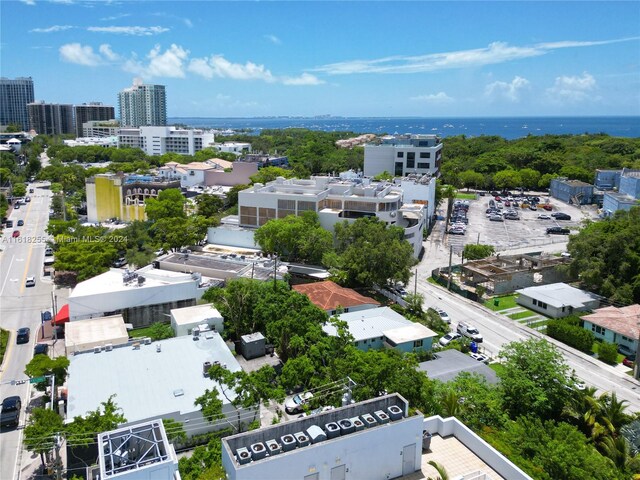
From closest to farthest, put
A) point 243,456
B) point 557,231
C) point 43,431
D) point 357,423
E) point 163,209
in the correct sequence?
point 243,456 < point 357,423 < point 43,431 < point 163,209 < point 557,231

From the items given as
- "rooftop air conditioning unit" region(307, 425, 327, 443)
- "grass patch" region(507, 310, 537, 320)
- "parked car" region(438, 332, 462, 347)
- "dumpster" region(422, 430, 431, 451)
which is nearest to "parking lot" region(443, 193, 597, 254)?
"grass patch" region(507, 310, 537, 320)

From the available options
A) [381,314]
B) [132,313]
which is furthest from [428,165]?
[132,313]

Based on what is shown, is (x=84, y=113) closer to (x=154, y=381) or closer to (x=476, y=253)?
(x=476, y=253)

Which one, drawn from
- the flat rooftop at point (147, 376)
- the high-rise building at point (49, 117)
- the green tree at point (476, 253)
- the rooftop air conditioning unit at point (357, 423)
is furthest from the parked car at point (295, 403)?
the high-rise building at point (49, 117)

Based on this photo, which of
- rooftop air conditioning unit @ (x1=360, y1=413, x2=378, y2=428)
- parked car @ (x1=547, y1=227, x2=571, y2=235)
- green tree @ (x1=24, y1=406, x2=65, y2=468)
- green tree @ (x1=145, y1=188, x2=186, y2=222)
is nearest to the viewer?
rooftop air conditioning unit @ (x1=360, y1=413, x2=378, y2=428)

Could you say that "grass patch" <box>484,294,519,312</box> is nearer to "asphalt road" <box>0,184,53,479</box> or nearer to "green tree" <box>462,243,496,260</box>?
"green tree" <box>462,243,496,260</box>

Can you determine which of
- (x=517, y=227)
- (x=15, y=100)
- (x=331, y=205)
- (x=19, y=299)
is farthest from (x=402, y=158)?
(x=15, y=100)
